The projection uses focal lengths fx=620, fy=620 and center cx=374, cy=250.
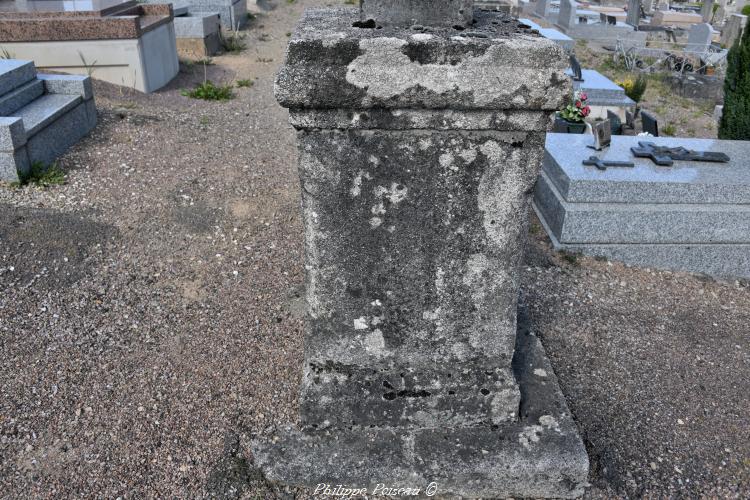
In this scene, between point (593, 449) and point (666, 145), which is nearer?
point (593, 449)

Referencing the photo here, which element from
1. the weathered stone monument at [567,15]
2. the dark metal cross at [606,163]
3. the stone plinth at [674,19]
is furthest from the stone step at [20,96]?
the stone plinth at [674,19]

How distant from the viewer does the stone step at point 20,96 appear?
575cm

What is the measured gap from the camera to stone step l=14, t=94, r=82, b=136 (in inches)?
220

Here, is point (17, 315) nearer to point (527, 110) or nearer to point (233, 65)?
point (527, 110)

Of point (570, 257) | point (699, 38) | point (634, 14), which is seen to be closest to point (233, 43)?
point (570, 257)

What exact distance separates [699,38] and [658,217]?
38.7 ft

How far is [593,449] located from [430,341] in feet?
3.47

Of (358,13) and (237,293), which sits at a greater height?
(358,13)

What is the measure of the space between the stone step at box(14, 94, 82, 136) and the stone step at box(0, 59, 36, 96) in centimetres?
21

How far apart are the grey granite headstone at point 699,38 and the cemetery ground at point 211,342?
36.6ft

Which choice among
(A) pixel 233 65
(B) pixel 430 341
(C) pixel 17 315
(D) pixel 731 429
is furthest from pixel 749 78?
(A) pixel 233 65

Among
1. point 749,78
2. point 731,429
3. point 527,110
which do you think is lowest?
point 731,429

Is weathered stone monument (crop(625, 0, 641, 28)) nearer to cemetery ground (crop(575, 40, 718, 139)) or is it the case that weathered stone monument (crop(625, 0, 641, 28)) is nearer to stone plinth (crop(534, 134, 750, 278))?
cemetery ground (crop(575, 40, 718, 139))

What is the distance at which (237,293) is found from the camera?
4199mm
